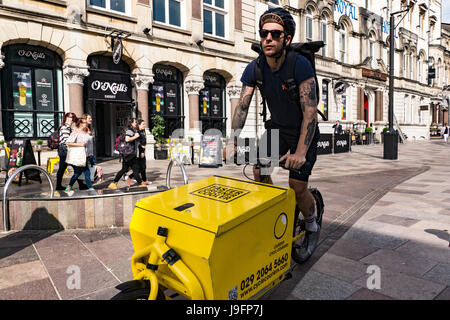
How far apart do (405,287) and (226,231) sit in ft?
6.02

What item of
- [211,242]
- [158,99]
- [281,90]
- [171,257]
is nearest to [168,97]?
[158,99]

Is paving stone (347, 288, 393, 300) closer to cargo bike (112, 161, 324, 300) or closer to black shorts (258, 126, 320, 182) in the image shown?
cargo bike (112, 161, 324, 300)

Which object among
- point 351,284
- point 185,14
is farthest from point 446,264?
point 185,14

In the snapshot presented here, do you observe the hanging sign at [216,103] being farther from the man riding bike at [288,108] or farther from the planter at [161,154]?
the man riding bike at [288,108]

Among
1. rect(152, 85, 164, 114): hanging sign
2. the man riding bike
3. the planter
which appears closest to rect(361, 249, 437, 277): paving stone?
the man riding bike

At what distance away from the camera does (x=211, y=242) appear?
174 centimetres

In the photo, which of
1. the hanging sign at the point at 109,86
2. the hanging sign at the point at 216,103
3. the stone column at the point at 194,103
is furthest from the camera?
the hanging sign at the point at 216,103

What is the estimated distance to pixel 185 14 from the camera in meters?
15.3

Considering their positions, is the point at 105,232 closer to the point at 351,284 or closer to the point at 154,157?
the point at 351,284

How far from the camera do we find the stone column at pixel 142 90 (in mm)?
13969

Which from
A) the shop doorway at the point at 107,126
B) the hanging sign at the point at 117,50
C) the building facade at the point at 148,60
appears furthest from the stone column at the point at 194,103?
the hanging sign at the point at 117,50

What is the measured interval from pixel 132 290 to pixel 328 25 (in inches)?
986

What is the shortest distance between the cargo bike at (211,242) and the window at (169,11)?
14151 millimetres

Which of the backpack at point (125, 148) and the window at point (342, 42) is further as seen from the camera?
the window at point (342, 42)
